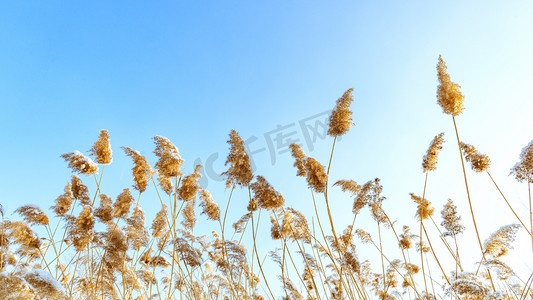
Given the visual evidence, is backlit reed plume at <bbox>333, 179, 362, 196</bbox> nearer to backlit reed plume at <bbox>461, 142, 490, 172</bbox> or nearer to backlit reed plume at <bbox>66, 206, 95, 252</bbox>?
backlit reed plume at <bbox>461, 142, 490, 172</bbox>

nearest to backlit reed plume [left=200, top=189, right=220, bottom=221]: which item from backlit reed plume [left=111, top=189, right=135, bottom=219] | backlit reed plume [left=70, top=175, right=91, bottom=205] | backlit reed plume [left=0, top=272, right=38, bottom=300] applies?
backlit reed plume [left=111, top=189, right=135, bottom=219]

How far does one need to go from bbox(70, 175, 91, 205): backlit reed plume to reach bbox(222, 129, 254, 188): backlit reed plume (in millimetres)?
2536

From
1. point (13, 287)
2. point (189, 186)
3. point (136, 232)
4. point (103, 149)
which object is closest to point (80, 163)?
point (103, 149)

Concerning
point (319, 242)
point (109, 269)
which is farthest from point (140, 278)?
point (319, 242)

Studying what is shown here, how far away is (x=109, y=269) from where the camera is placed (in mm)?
4684

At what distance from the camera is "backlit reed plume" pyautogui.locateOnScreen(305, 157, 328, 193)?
4332 millimetres

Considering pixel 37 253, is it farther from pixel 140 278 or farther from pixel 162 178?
pixel 162 178

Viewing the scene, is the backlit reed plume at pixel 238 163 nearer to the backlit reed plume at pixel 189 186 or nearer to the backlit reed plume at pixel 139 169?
the backlit reed plume at pixel 189 186

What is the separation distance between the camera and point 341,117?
4461 mm

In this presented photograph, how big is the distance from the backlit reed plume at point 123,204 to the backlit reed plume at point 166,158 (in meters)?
0.87

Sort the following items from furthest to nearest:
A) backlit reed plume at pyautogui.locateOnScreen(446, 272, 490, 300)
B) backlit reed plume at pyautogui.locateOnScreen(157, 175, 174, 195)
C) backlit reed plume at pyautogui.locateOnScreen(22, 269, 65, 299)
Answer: backlit reed plume at pyautogui.locateOnScreen(157, 175, 174, 195), backlit reed plume at pyautogui.locateOnScreen(22, 269, 65, 299), backlit reed plume at pyautogui.locateOnScreen(446, 272, 490, 300)

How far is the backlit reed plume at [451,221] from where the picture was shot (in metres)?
3.79

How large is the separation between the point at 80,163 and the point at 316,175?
11.9ft

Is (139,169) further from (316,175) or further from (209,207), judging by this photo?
(316,175)
